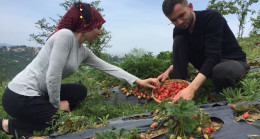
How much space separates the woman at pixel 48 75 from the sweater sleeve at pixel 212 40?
140cm

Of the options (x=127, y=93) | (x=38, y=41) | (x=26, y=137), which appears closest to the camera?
(x=26, y=137)

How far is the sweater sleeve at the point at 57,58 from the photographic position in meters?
2.50

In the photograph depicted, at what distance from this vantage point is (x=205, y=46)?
284 centimetres

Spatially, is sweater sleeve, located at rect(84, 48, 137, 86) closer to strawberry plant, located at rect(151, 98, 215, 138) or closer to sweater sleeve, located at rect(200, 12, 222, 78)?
sweater sleeve, located at rect(200, 12, 222, 78)

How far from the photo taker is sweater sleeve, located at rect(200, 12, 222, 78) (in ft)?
8.64

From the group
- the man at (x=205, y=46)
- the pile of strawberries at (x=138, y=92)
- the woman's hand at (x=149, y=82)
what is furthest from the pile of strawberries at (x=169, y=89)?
the pile of strawberries at (x=138, y=92)

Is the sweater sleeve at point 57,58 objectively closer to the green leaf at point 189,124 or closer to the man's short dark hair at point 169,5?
the man's short dark hair at point 169,5

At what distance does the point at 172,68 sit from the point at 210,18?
0.98 metres

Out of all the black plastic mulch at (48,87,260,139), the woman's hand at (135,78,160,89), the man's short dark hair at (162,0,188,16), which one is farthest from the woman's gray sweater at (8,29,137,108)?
the man's short dark hair at (162,0,188,16)

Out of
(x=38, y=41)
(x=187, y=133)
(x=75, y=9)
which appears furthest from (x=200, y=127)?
(x=38, y=41)

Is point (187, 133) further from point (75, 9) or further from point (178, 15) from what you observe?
point (75, 9)

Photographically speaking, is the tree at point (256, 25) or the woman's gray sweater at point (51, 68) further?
the tree at point (256, 25)

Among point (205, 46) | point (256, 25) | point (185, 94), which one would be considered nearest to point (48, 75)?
point (185, 94)

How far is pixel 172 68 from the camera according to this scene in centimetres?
346
